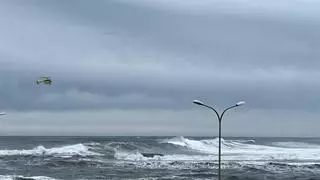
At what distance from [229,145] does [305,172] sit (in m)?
61.0

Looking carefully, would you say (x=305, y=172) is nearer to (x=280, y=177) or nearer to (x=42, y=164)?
(x=280, y=177)

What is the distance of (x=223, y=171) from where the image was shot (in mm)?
68438

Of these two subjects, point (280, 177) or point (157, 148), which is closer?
point (280, 177)

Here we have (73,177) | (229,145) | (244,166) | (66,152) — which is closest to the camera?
(73,177)

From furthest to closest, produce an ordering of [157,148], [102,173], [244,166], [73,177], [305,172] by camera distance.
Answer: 1. [157,148]
2. [244,166]
3. [305,172]
4. [102,173]
5. [73,177]

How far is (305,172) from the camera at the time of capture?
7075 centimetres

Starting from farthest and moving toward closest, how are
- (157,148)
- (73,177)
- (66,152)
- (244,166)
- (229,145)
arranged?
(229,145) < (157,148) < (66,152) < (244,166) < (73,177)

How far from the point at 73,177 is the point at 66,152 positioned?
46883 millimetres

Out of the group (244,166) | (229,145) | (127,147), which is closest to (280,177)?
(244,166)

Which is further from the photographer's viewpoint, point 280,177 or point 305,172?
point 305,172

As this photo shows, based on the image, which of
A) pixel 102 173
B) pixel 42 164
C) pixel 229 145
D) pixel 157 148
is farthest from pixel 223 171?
pixel 229 145

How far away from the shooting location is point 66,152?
349ft

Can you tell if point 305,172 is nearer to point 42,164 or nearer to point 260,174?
point 260,174

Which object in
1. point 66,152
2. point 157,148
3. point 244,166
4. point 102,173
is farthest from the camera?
point 157,148
